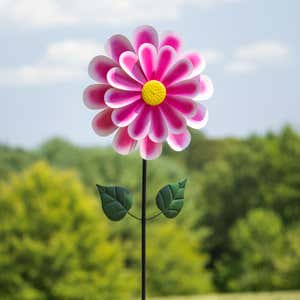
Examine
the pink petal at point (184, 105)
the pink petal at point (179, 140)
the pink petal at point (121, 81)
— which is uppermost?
the pink petal at point (121, 81)

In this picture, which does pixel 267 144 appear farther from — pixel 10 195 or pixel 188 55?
pixel 188 55

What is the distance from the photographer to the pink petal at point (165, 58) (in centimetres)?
283

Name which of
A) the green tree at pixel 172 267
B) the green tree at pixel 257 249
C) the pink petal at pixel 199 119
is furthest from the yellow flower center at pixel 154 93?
the green tree at pixel 257 249

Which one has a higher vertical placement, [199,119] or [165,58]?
[165,58]

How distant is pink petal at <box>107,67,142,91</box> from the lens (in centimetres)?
279

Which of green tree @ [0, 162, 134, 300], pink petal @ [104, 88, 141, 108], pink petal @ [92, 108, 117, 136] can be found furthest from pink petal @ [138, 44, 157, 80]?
green tree @ [0, 162, 134, 300]

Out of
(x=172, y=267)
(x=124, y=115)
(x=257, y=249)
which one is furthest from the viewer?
(x=257, y=249)

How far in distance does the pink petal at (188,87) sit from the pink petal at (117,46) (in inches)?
8.9

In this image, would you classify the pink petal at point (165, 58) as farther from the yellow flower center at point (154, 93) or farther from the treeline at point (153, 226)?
the treeline at point (153, 226)

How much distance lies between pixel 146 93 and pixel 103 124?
7.8 inches

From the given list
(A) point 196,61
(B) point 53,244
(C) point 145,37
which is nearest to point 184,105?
(A) point 196,61

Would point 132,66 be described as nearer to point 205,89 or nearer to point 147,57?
point 147,57

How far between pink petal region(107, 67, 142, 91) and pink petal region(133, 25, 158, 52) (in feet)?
0.37

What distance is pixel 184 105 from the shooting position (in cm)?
284
